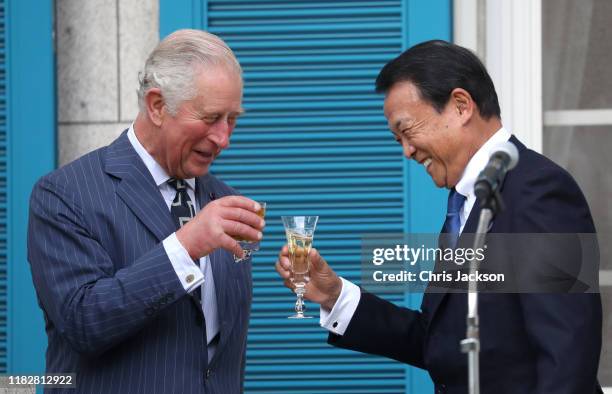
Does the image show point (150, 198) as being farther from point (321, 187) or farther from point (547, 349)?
point (321, 187)

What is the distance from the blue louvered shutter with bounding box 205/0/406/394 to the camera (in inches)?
166

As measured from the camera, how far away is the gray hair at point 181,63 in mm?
2895

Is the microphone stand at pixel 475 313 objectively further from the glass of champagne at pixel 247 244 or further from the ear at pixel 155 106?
the ear at pixel 155 106

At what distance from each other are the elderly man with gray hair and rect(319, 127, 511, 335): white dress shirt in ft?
0.99

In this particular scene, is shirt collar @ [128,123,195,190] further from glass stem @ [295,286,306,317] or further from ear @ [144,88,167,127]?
glass stem @ [295,286,306,317]

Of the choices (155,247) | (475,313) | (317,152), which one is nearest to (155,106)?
(155,247)

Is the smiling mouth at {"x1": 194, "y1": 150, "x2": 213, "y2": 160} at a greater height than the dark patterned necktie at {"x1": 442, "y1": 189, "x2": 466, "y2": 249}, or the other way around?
the smiling mouth at {"x1": 194, "y1": 150, "x2": 213, "y2": 160}

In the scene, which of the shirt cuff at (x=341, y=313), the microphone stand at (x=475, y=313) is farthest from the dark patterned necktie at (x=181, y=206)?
the microphone stand at (x=475, y=313)

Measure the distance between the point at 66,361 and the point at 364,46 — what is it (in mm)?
1871

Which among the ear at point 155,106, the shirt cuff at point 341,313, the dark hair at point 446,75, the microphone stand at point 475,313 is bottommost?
the shirt cuff at point 341,313

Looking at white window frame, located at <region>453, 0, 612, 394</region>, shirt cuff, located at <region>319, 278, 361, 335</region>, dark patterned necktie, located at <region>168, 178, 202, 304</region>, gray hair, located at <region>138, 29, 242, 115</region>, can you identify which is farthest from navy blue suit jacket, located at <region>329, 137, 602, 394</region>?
white window frame, located at <region>453, 0, 612, 394</region>

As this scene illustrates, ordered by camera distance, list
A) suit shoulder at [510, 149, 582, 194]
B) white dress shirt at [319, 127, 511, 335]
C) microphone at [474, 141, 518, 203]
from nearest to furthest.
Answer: microphone at [474, 141, 518, 203] < suit shoulder at [510, 149, 582, 194] < white dress shirt at [319, 127, 511, 335]

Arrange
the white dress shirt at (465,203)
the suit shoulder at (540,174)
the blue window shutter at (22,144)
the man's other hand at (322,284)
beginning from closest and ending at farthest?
the suit shoulder at (540,174) → the white dress shirt at (465,203) → the man's other hand at (322,284) → the blue window shutter at (22,144)

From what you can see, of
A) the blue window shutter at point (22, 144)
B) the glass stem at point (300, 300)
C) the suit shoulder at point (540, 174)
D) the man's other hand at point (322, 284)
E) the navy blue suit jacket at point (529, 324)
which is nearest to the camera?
the navy blue suit jacket at point (529, 324)
